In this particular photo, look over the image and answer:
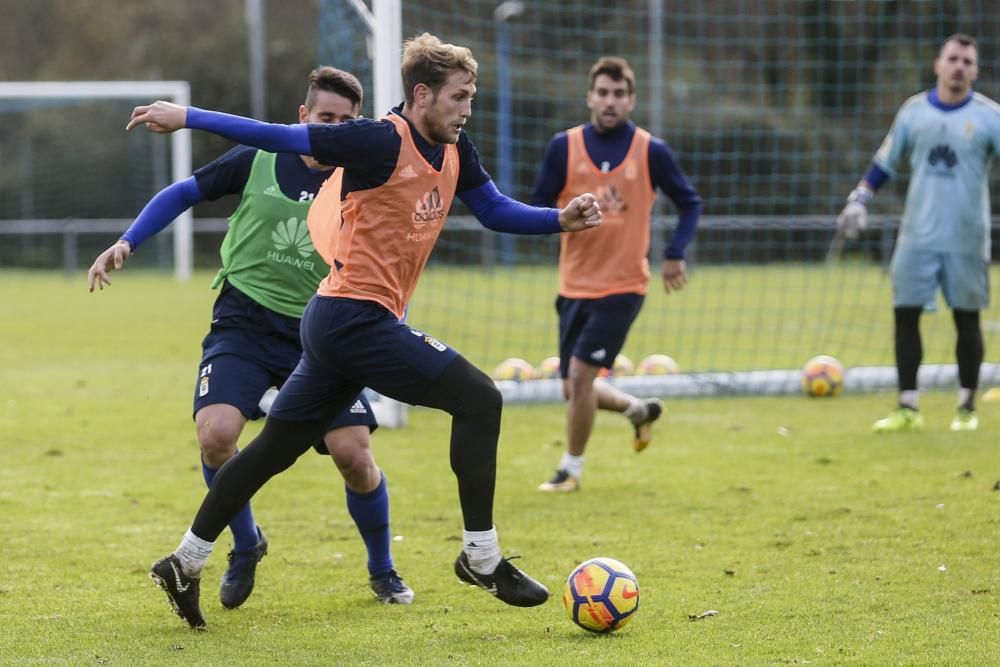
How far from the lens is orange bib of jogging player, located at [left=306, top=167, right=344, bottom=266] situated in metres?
4.87

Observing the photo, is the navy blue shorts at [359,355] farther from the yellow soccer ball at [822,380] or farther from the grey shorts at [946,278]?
the yellow soccer ball at [822,380]

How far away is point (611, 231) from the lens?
790cm

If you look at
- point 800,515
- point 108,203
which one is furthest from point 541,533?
point 108,203

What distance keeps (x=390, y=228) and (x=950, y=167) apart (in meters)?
5.63

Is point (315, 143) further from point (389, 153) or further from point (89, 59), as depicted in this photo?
point (89, 59)

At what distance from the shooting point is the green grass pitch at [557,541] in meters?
4.66

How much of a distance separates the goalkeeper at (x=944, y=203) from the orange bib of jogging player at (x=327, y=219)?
4838 mm

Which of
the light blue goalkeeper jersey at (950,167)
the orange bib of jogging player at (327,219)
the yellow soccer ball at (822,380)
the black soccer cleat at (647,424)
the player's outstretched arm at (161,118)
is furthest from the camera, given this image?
the yellow soccer ball at (822,380)

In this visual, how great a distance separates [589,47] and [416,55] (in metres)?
22.8

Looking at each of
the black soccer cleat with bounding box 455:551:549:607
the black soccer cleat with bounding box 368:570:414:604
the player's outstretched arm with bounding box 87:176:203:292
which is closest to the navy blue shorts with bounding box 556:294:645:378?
the black soccer cleat with bounding box 368:570:414:604

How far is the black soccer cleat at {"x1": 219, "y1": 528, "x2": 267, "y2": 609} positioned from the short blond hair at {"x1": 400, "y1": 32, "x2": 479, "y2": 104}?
1.95 meters

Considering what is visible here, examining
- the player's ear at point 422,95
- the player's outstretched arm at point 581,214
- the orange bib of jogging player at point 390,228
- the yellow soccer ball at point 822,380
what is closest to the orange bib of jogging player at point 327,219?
the orange bib of jogging player at point 390,228

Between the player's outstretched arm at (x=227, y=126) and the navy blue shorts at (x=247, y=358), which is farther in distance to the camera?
the navy blue shorts at (x=247, y=358)

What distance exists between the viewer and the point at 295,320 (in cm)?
554
